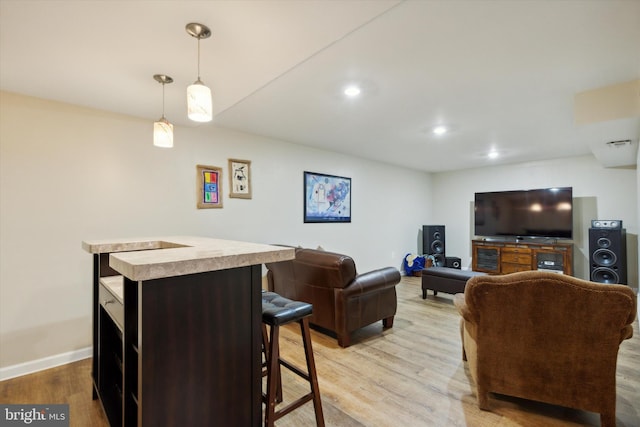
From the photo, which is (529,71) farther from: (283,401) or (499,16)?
(283,401)

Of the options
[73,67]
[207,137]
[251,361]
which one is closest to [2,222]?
[73,67]

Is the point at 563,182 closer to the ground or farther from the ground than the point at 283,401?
farther from the ground

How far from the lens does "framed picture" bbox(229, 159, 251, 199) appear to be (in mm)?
3562

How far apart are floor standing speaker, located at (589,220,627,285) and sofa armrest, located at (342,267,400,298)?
3.44m

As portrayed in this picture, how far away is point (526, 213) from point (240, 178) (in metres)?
5.06

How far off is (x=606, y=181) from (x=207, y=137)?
6.17 metres

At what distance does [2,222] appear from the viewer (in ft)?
7.53

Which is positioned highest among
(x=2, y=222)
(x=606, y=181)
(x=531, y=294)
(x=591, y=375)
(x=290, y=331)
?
(x=606, y=181)

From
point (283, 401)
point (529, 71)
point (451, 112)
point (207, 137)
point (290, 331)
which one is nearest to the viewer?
point (283, 401)

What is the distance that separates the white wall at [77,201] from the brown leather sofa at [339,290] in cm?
107

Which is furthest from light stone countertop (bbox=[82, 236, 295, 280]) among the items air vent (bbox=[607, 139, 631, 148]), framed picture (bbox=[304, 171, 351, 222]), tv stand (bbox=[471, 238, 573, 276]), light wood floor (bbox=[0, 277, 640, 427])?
tv stand (bbox=[471, 238, 573, 276])

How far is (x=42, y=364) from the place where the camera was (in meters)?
2.43

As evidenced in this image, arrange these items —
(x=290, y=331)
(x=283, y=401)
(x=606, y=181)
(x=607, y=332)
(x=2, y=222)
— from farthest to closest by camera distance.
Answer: (x=606, y=181), (x=290, y=331), (x=2, y=222), (x=283, y=401), (x=607, y=332)

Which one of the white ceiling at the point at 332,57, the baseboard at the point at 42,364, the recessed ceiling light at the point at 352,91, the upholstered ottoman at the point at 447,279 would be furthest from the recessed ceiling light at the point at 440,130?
the baseboard at the point at 42,364
